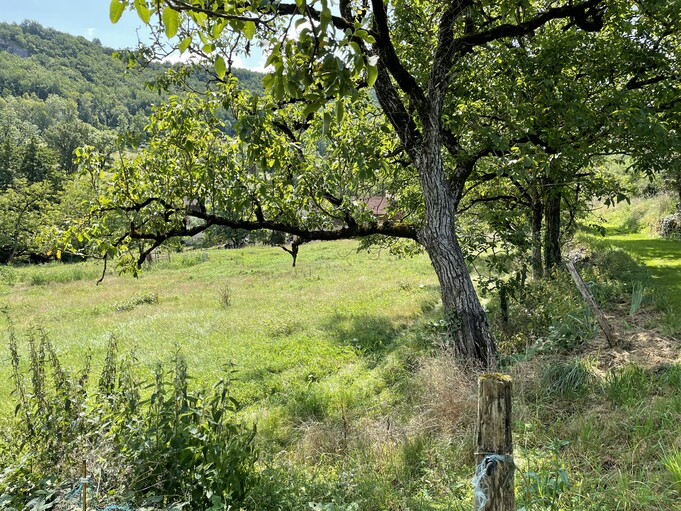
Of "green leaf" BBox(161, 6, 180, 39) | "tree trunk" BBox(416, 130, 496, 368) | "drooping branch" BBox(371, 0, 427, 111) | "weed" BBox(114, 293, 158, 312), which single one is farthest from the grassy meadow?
"drooping branch" BBox(371, 0, 427, 111)

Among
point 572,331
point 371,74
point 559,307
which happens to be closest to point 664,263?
point 559,307

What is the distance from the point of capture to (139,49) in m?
6.05

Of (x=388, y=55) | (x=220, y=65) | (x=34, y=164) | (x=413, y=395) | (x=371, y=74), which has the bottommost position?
(x=413, y=395)

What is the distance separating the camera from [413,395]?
5988 mm

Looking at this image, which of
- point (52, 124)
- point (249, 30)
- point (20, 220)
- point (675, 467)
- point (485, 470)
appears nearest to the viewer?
point (249, 30)

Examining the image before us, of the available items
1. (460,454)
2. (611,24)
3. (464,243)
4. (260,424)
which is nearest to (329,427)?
(260,424)

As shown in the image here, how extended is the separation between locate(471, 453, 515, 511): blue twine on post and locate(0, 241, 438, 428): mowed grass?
362 cm

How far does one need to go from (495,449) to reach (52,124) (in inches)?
5778

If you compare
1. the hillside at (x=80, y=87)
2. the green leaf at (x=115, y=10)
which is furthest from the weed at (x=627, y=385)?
the hillside at (x=80, y=87)

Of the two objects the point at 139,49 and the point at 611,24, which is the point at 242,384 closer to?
the point at 139,49

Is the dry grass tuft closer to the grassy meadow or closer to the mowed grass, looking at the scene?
the grassy meadow

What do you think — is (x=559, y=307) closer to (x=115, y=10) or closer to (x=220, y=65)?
(x=220, y=65)

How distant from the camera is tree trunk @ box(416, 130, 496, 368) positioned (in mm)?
5766

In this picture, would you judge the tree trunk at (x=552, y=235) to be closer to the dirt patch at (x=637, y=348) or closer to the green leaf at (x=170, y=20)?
the dirt patch at (x=637, y=348)
